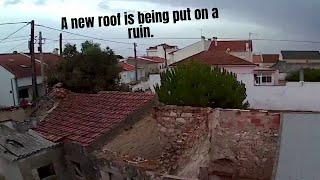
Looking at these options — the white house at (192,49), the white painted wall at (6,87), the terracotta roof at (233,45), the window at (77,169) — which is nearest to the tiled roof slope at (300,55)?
the terracotta roof at (233,45)

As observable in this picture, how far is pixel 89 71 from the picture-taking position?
22.5 meters

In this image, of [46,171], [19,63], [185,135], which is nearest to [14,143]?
[46,171]

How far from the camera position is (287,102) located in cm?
3033

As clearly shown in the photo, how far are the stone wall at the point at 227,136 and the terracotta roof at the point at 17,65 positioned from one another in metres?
24.8

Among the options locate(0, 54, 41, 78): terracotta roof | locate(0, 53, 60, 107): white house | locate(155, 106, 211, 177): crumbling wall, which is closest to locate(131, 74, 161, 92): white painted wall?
locate(0, 53, 60, 107): white house

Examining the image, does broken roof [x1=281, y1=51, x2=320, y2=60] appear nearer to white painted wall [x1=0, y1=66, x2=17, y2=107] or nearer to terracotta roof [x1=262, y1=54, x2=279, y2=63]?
terracotta roof [x1=262, y1=54, x2=279, y2=63]

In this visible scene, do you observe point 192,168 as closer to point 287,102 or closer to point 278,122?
point 278,122

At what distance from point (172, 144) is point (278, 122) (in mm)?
3375

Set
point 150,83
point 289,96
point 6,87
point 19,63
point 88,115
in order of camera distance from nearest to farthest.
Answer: point 88,115 < point 289,96 < point 6,87 < point 150,83 < point 19,63

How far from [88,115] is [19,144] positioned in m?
2.58

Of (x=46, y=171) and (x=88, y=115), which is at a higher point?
(x=88, y=115)

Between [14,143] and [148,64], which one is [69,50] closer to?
[14,143]

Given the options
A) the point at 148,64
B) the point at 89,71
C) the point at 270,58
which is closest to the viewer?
the point at 89,71

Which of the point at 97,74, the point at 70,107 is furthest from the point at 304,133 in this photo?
the point at 97,74
